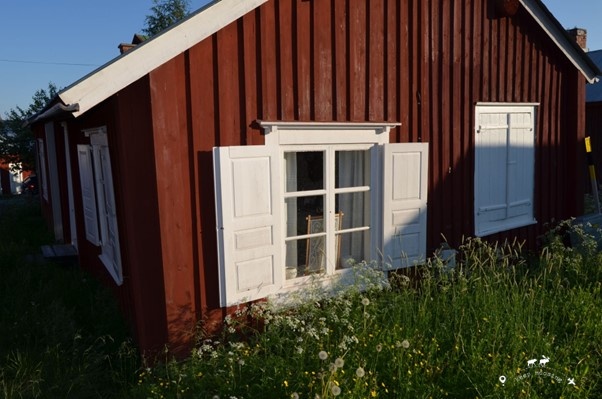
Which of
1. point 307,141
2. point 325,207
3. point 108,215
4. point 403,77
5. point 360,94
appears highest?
point 403,77

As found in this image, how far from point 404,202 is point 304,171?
1234 millimetres

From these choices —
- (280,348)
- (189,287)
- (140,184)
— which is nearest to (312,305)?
(280,348)

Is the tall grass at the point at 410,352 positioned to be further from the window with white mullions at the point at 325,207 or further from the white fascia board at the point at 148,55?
the white fascia board at the point at 148,55

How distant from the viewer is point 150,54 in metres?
4.23

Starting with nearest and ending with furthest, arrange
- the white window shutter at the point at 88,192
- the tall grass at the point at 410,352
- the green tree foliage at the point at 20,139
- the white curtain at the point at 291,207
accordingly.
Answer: the tall grass at the point at 410,352, the white curtain at the point at 291,207, the white window shutter at the point at 88,192, the green tree foliage at the point at 20,139

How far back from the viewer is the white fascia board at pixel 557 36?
22.4ft

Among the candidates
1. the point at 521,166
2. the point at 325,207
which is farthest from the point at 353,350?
the point at 521,166

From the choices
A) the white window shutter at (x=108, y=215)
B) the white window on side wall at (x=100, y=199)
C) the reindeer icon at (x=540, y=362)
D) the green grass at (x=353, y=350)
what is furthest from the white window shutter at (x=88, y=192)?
the reindeer icon at (x=540, y=362)

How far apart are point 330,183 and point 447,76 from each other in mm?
2213

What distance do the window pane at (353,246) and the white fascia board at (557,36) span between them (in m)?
3.85

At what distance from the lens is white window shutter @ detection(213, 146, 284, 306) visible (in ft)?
15.2

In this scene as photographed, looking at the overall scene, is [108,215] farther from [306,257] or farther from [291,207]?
[306,257]

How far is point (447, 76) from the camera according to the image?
6.25m

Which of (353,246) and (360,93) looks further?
(353,246)
